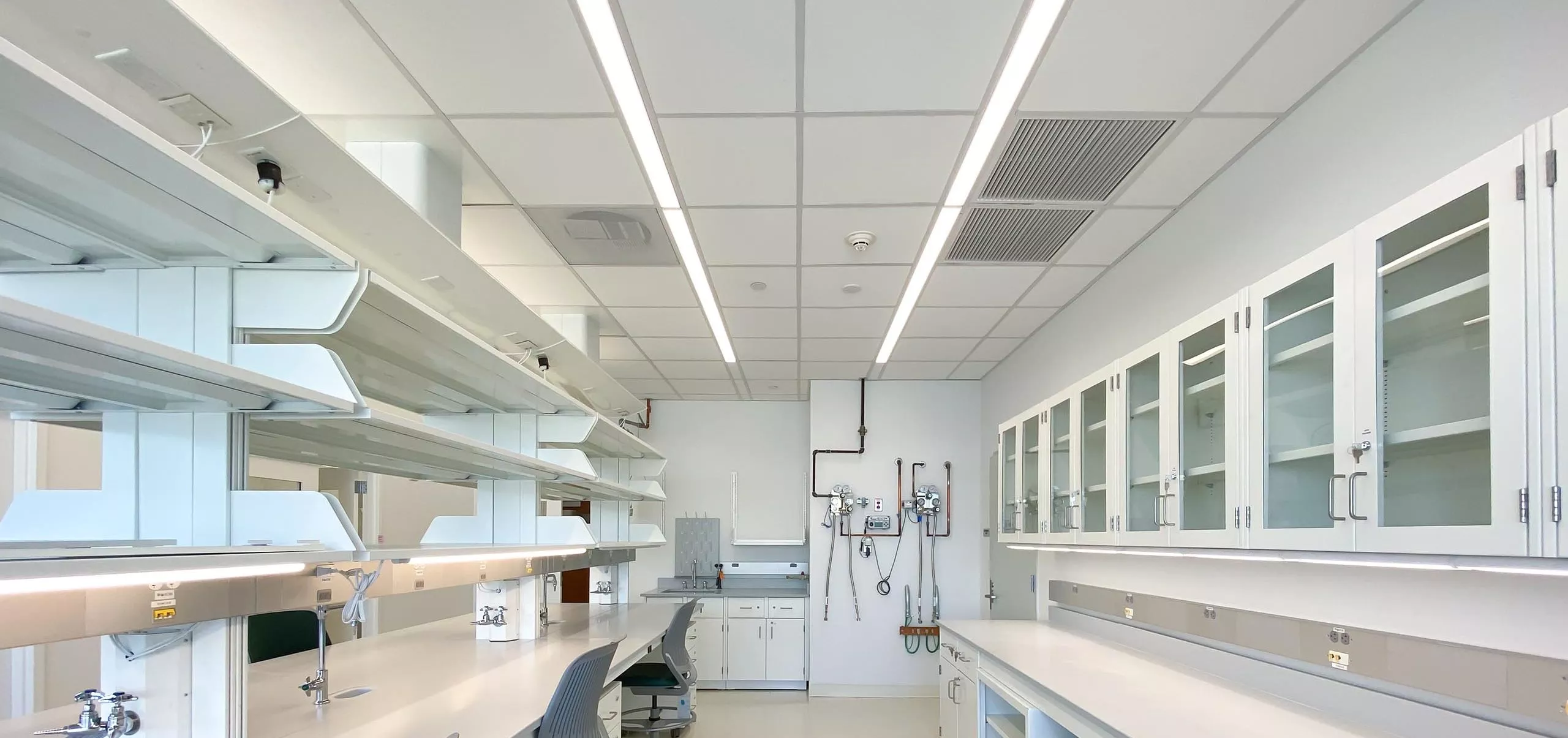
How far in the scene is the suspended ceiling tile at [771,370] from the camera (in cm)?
708

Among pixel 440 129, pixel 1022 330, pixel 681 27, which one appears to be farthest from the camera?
pixel 1022 330

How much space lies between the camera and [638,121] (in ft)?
9.39

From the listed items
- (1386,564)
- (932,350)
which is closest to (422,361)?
(1386,564)

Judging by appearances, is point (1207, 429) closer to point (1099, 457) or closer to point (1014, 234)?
point (1099, 457)

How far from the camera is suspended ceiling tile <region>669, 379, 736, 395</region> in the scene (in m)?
7.85

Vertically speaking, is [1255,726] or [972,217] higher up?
[972,217]

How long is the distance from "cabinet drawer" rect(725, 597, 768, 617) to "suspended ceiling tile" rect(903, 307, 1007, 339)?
304 cm

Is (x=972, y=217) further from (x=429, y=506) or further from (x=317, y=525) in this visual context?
(x=429, y=506)

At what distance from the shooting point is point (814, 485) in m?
7.84

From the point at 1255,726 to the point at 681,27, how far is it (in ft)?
7.80

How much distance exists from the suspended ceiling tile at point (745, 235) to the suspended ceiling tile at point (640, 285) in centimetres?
32

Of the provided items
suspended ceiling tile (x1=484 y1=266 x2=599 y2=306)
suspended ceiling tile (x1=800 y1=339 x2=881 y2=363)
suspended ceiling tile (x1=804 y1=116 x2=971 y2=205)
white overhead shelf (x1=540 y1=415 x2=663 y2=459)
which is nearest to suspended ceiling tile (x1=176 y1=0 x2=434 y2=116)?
suspended ceiling tile (x1=804 y1=116 x2=971 y2=205)

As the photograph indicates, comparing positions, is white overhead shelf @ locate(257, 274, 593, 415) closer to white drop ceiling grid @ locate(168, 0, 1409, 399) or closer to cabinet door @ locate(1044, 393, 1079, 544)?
white drop ceiling grid @ locate(168, 0, 1409, 399)

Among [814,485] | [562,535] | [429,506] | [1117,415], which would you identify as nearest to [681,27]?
[1117,415]
